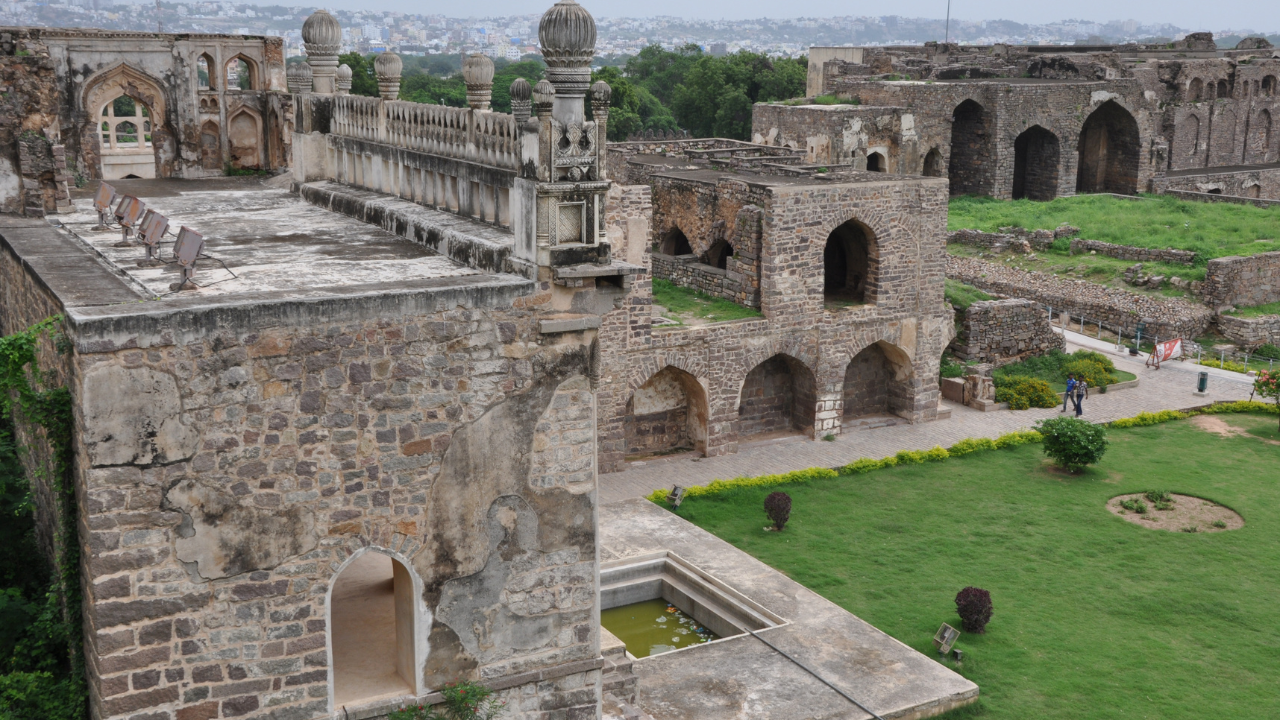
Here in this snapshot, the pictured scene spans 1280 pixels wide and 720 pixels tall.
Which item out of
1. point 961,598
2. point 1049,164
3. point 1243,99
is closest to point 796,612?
point 961,598

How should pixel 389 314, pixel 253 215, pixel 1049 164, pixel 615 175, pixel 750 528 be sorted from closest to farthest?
pixel 389 314, pixel 253 215, pixel 750 528, pixel 615 175, pixel 1049 164

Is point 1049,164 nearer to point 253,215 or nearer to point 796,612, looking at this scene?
point 796,612

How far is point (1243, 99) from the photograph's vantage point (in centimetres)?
4919

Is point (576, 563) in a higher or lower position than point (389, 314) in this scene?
lower

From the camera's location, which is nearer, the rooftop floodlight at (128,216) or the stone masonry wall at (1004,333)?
the rooftop floodlight at (128,216)

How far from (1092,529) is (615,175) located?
43.6ft

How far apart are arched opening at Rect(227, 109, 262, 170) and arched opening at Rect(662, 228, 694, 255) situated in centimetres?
944

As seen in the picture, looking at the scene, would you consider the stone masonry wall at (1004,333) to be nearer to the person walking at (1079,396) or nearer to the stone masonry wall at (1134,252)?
the person walking at (1079,396)

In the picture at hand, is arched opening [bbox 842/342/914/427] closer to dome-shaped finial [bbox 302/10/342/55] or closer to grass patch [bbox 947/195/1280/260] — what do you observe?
grass patch [bbox 947/195/1280/260]

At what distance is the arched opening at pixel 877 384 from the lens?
22781 mm

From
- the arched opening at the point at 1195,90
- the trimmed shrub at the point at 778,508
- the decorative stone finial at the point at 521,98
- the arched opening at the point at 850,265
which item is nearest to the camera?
the decorative stone finial at the point at 521,98

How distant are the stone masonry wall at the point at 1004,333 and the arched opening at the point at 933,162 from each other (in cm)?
1561

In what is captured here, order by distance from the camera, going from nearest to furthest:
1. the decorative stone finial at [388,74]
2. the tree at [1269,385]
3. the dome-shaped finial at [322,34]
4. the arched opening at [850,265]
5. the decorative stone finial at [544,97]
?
the decorative stone finial at [544,97] < the decorative stone finial at [388,74] < the dome-shaped finial at [322,34] < the arched opening at [850,265] < the tree at [1269,385]

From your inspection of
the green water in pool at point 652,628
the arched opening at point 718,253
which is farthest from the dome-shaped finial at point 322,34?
the arched opening at point 718,253
